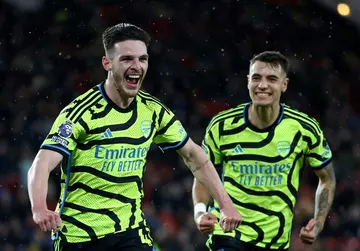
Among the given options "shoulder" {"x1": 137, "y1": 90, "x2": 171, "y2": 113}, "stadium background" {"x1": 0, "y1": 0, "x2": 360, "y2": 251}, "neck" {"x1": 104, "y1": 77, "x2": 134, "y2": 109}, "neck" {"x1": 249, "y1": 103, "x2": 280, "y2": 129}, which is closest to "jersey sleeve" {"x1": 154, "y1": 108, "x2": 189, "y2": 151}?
"shoulder" {"x1": 137, "y1": 90, "x2": 171, "y2": 113}

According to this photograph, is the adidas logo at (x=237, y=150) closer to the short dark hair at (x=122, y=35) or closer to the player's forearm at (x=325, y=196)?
the player's forearm at (x=325, y=196)

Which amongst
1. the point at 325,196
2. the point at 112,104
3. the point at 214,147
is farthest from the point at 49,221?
the point at 325,196

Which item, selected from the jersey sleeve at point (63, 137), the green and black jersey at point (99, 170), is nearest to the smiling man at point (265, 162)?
the green and black jersey at point (99, 170)

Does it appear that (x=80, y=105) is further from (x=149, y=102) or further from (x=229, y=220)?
(x=229, y=220)

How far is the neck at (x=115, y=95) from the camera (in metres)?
5.71

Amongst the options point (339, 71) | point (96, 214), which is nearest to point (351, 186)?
point (339, 71)

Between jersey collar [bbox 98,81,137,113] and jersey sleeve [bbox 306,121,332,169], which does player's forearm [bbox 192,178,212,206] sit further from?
jersey collar [bbox 98,81,137,113]

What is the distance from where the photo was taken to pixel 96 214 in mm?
5574

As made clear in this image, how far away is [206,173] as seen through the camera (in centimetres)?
589

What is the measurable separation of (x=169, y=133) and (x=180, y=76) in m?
7.53

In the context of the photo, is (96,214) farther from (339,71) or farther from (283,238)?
(339,71)

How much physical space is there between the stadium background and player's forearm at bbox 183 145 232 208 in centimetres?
521

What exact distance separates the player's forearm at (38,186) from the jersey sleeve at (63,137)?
19 centimetres

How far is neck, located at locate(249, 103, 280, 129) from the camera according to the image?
6742 millimetres
